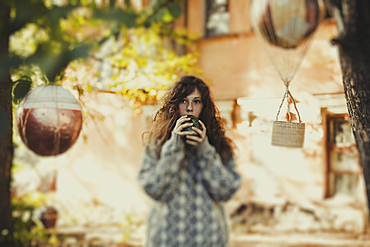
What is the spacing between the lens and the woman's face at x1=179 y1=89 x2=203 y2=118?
1808 mm

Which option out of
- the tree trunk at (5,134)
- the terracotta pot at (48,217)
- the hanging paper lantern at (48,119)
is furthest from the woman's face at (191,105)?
the terracotta pot at (48,217)

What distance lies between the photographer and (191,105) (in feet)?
5.93

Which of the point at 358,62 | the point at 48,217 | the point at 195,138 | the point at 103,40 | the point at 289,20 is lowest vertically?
the point at 48,217

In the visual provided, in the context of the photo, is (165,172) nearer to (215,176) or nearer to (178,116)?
(215,176)

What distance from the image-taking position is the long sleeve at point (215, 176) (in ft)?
5.28

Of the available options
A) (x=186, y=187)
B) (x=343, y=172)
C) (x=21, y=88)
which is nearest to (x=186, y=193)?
(x=186, y=187)

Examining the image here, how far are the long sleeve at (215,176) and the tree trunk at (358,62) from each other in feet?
2.62

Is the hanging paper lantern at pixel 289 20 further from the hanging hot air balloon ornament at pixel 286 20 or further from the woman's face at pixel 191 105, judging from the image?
the woman's face at pixel 191 105

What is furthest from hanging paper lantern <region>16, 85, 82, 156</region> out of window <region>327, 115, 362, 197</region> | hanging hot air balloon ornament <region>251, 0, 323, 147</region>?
window <region>327, 115, 362, 197</region>

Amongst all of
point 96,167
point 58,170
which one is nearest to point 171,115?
point 96,167

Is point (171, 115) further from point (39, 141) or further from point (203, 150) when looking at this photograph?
point (39, 141)

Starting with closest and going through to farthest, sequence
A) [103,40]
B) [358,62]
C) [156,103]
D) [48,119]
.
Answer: [358,62]
[48,119]
[156,103]
[103,40]

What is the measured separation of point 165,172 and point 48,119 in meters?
0.88

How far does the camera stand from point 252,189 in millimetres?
4336
